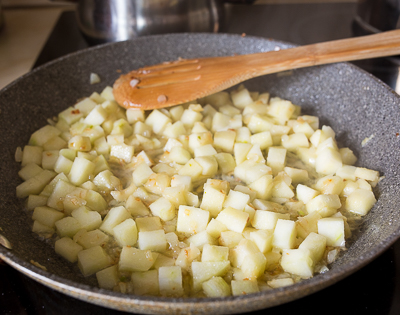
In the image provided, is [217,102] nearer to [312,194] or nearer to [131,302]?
[312,194]

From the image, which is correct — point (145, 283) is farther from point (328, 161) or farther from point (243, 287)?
point (328, 161)

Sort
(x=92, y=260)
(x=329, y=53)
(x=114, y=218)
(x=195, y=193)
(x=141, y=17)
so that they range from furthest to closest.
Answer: (x=141, y=17), (x=329, y=53), (x=195, y=193), (x=114, y=218), (x=92, y=260)

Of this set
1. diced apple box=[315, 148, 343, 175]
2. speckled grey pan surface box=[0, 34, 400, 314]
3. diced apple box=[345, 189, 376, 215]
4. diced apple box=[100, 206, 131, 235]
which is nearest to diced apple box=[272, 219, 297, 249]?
speckled grey pan surface box=[0, 34, 400, 314]

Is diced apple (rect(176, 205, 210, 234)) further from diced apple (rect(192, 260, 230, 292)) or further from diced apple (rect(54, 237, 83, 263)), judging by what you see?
diced apple (rect(54, 237, 83, 263))

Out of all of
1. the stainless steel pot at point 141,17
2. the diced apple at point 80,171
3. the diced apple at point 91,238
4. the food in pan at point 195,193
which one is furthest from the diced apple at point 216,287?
the stainless steel pot at point 141,17

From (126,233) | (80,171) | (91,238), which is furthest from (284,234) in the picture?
(80,171)

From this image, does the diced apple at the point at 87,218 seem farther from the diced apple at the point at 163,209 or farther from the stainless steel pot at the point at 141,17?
the stainless steel pot at the point at 141,17

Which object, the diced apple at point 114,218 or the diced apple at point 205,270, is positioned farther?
the diced apple at point 114,218
